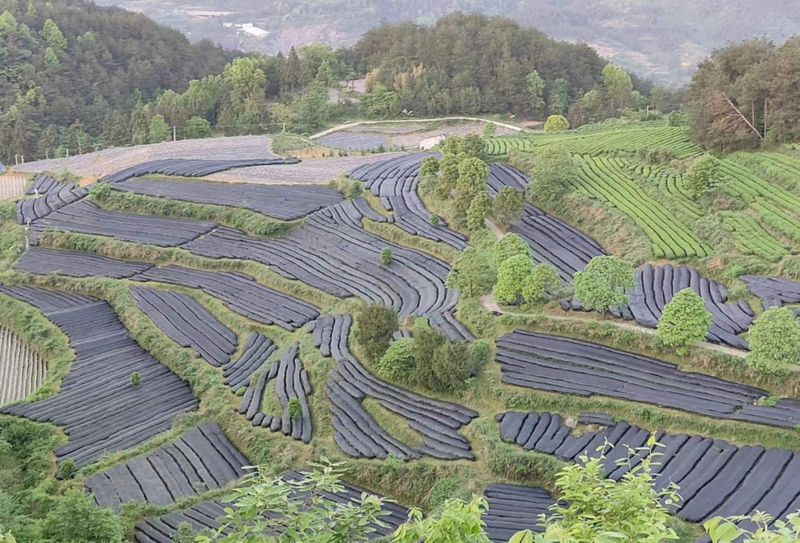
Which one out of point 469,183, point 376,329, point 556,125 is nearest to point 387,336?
point 376,329

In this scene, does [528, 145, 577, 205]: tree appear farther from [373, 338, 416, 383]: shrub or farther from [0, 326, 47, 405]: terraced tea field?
[0, 326, 47, 405]: terraced tea field

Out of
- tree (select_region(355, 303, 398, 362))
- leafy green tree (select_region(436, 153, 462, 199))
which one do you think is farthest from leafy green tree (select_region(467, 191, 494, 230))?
tree (select_region(355, 303, 398, 362))

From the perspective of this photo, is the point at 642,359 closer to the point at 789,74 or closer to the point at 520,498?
the point at 520,498

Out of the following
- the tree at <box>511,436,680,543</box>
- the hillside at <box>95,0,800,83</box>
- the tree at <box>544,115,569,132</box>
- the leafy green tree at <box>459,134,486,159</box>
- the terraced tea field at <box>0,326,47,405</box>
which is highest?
the hillside at <box>95,0,800,83</box>

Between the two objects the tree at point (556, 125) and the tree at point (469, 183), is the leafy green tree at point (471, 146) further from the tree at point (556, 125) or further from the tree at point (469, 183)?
the tree at point (556, 125)

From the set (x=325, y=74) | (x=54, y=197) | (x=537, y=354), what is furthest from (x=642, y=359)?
(x=325, y=74)

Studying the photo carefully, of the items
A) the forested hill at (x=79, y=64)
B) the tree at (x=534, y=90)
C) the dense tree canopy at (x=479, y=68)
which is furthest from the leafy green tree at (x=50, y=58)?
the tree at (x=534, y=90)
